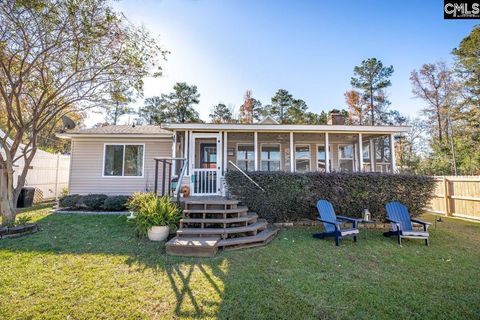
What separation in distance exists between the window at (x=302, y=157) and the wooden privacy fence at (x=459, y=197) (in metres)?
4.84

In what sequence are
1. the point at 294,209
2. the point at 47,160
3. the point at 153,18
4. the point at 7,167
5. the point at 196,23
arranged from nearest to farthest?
the point at 7,167 < the point at 294,209 < the point at 153,18 < the point at 196,23 < the point at 47,160

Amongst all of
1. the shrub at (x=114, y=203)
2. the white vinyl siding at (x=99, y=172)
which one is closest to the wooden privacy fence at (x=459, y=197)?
the white vinyl siding at (x=99, y=172)

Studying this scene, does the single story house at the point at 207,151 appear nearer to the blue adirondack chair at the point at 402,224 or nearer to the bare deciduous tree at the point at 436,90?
the blue adirondack chair at the point at 402,224

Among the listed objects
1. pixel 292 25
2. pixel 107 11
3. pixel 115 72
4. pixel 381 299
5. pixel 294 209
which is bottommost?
pixel 381 299

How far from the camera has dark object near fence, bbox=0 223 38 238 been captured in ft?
17.5

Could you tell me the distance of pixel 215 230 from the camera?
514 centimetres

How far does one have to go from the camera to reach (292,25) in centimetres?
870

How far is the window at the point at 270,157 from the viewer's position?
10.7m

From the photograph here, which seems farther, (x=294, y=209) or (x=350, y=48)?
(x=350, y=48)

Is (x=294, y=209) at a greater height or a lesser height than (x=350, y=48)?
lesser

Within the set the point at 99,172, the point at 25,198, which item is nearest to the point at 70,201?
the point at 99,172

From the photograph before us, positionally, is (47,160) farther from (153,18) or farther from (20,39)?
(153,18)

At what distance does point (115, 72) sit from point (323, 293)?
7.98 meters

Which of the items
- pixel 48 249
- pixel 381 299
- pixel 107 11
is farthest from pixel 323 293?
pixel 107 11
